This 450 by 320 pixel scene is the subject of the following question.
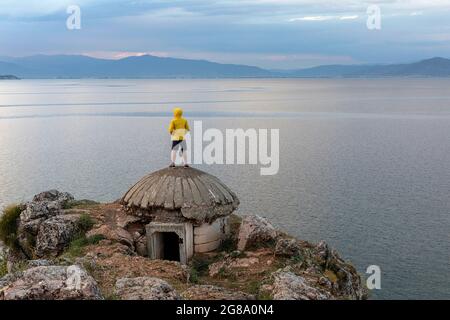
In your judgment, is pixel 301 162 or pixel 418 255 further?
pixel 301 162

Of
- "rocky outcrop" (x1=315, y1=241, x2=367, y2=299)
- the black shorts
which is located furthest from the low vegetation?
"rocky outcrop" (x1=315, y1=241, x2=367, y2=299)

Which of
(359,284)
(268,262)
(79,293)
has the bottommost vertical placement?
(359,284)

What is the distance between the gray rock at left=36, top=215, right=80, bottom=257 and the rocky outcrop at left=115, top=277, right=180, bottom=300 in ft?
31.6

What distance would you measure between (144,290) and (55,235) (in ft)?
37.9

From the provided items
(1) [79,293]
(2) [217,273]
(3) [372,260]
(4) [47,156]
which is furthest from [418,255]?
(4) [47,156]

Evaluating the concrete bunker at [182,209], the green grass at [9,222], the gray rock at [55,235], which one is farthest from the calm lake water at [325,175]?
the green grass at [9,222]

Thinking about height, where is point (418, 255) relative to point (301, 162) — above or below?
below

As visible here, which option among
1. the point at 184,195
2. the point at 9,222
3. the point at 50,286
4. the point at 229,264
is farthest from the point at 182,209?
the point at 9,222

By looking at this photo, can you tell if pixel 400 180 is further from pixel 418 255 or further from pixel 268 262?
pixel 268 262

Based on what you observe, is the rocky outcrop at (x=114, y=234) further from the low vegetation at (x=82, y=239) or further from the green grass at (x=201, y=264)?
the green grass at (x=201, y=264)

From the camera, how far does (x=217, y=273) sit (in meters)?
21.2

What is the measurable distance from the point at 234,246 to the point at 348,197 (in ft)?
102

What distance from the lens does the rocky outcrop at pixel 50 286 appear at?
475 inches

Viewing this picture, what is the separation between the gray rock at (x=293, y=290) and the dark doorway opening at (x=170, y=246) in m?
9.14
